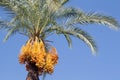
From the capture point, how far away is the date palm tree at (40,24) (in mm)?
24719

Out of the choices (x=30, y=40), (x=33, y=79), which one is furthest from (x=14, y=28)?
(x=33, y=79)

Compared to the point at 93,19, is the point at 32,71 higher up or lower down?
lower down

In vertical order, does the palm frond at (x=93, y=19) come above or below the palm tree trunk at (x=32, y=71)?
above

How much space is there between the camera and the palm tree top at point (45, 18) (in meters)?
24.7

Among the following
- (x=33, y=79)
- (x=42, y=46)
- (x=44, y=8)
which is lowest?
(x=33, y=79)

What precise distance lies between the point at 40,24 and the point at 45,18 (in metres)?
0.45

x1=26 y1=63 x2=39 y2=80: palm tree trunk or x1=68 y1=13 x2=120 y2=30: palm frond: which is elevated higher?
x1=68 y1=13 x2=120 y2=30: palm frond

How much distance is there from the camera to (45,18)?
24781 millimetres

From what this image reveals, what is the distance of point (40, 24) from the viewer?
24.9 m

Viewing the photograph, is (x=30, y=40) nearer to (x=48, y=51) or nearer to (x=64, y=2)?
(x=48, y=51)

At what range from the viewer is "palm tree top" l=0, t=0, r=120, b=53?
81.1 ft

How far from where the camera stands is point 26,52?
24.8 metres

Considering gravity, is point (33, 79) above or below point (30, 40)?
below

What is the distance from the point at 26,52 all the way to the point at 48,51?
1474mm
